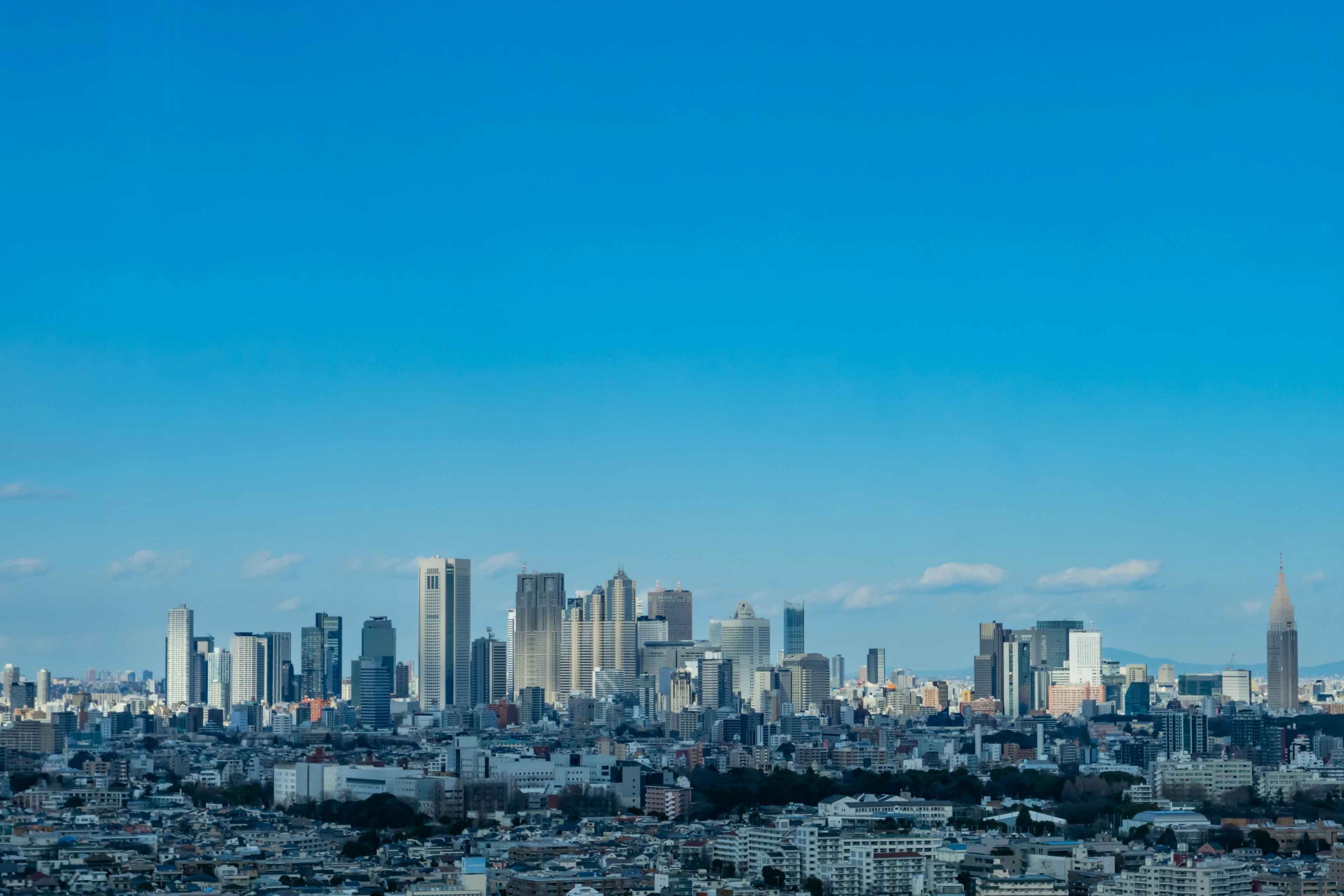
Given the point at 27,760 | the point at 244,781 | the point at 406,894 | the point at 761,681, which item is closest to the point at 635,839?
the point at 406,894

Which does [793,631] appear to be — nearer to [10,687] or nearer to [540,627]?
[540,627]

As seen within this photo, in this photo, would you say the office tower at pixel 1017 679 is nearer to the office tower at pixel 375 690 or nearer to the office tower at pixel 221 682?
the office tower at pixel 375 690

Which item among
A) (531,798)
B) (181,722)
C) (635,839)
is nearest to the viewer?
(635,839)

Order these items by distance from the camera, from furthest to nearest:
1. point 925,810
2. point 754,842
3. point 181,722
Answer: point 181,722
point 925,810
point 754,842

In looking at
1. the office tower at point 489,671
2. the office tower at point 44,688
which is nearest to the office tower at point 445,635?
the office tower at point 489,671

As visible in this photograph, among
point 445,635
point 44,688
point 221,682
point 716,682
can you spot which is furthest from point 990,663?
point 44,688

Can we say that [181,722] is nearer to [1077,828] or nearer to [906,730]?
[906,730]
